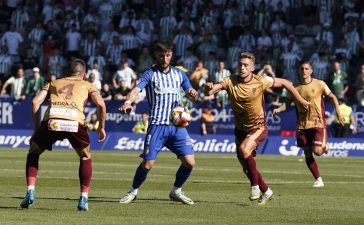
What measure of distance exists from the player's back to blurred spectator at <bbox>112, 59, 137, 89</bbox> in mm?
24046

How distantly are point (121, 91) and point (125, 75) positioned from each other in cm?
59

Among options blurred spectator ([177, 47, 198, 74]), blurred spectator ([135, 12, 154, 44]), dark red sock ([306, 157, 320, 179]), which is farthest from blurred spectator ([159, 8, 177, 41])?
dark red sock ([306, 157, 320, 179])

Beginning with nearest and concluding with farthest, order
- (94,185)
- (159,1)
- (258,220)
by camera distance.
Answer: (258,220) < (94,185) < (159,1)

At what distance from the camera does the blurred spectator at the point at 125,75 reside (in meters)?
39.2

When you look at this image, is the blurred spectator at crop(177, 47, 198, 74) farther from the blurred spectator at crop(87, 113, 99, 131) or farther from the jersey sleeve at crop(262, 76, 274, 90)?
the jersey sleeve at crop(262, 76, 274, 90)

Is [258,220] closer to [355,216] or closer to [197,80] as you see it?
[355,216]

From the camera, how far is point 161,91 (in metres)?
16.7

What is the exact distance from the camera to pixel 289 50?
38.5 meters

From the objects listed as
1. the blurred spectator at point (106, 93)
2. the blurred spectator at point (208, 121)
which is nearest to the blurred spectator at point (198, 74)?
the blurred spectator at point (208, 121)

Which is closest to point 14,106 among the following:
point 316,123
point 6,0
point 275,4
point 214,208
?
point 6,0

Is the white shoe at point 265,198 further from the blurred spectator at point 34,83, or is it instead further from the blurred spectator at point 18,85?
the blurred spectator at point 18,85

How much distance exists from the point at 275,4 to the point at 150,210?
2614 cm

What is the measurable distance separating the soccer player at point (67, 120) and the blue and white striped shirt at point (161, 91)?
1804 millimetres

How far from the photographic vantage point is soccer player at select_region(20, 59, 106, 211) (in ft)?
48.5
